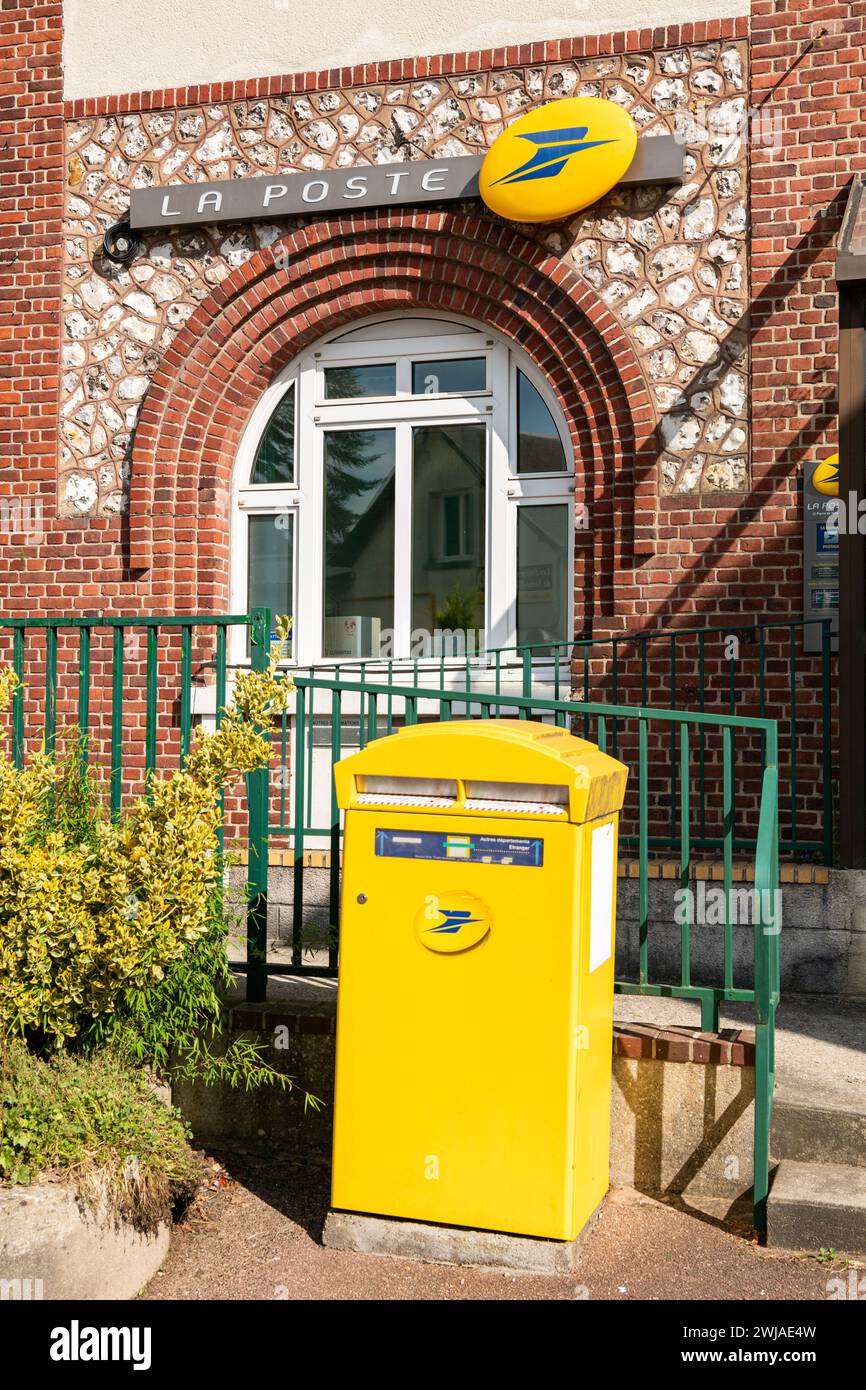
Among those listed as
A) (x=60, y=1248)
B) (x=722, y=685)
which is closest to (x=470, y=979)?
(x=60, y=1248)

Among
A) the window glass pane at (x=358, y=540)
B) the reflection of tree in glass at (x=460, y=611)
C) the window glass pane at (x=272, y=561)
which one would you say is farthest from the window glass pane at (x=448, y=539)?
the window glass pane at (x=272, y=561)

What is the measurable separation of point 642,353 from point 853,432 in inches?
68.7

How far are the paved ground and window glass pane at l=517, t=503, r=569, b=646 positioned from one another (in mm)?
4243

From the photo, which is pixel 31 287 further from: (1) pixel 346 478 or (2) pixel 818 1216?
(2) pixel 818 1216

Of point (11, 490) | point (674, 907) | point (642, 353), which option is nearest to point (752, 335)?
point (642, 353)

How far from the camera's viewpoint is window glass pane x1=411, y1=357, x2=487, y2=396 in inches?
316

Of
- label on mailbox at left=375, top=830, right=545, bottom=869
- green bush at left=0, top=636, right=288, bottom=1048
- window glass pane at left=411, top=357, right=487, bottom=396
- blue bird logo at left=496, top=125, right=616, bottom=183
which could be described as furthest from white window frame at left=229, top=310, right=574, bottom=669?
label on mailbox at left=375, top=830, right=545, bottom=869

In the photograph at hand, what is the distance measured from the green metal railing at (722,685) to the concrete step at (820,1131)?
92.0 inches

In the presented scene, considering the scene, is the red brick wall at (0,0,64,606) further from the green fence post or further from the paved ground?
the paved ground

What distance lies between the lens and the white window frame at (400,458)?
7922mm

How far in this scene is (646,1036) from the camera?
429 centimetres
